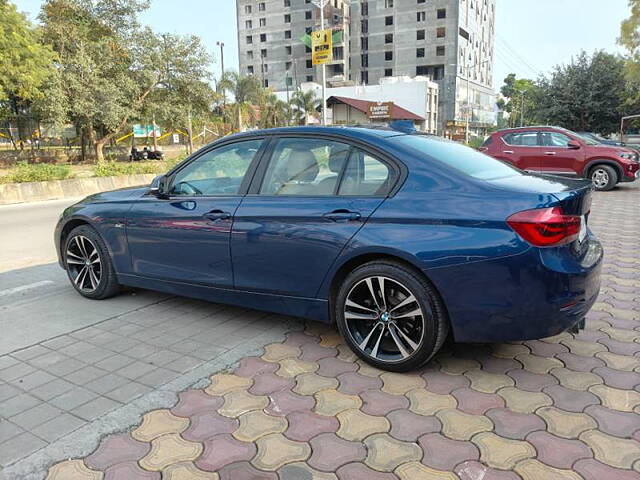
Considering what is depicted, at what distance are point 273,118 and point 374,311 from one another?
5150 cm

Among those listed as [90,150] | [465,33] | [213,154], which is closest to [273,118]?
[90,150]

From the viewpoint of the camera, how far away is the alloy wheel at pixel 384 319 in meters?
3.10

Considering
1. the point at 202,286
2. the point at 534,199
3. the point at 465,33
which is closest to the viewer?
the point at 534,199

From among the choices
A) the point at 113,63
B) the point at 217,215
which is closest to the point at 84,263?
the point at 217,215

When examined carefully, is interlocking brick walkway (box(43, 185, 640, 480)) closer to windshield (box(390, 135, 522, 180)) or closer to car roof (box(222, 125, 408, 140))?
windshield (box(390, 135, 522, 180))

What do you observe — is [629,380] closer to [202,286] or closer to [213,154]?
[202,286]

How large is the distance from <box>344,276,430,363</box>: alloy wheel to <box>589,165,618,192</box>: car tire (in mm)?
11826

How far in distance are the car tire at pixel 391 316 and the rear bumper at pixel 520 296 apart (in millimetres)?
114

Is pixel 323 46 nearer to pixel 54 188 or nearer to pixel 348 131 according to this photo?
pixel 54 188

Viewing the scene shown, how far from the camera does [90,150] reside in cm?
3078

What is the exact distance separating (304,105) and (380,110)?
8.29 metres

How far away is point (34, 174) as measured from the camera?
14.7 m

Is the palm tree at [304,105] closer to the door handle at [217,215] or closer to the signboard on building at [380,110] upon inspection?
the signboard on building at [380,110]

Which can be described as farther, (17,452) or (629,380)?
(629,380)
